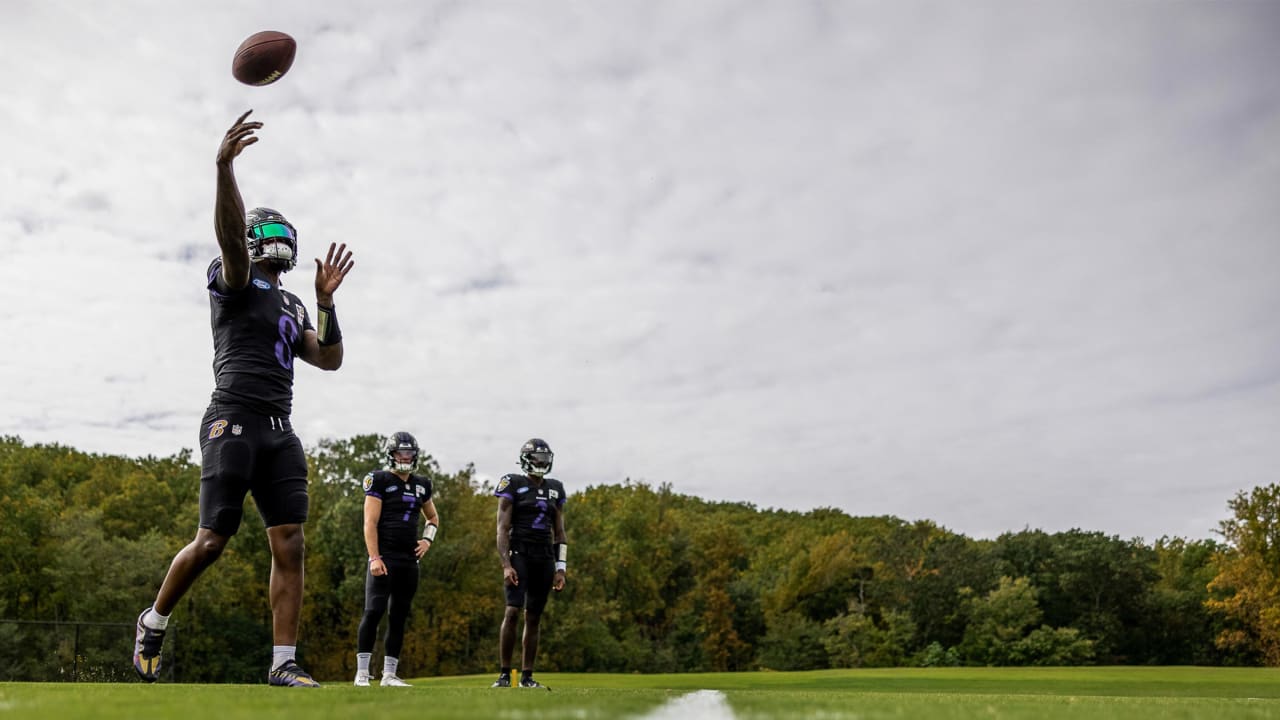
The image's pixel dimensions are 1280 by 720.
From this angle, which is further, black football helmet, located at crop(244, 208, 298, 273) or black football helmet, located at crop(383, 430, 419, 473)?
black football helmet, located at crop(383, 430, 419, 473)

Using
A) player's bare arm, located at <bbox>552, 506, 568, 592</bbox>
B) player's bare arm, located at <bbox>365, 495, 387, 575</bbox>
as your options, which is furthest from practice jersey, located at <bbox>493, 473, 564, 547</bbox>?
player's bare arm, located at <bbox>365, 495, 387, 575</bbox>

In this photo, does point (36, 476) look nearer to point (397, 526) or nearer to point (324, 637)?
point (324, 637)

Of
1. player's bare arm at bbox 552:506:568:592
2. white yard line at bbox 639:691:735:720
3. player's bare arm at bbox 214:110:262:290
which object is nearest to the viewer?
white yard line at bbox 639:691:735:720

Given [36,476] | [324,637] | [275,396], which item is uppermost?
[36,476]

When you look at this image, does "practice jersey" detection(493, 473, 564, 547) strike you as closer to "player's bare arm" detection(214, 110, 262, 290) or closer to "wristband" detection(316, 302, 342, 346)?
"wristband" detection(316, 302, 342, 346)

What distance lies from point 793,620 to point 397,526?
58934 millimetres

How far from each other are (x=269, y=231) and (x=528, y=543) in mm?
5474

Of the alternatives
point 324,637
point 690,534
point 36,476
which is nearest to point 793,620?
point 690,534

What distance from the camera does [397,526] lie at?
33.2 ft

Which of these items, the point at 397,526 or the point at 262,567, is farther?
the point at 262,567

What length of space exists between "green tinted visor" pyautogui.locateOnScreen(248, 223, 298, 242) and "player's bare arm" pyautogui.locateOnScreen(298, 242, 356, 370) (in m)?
0.43

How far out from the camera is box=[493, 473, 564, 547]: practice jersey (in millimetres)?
10656

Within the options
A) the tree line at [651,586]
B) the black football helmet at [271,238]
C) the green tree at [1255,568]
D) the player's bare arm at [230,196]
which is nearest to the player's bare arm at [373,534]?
the black football helmet at [271,238]

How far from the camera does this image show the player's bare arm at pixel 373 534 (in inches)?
380
